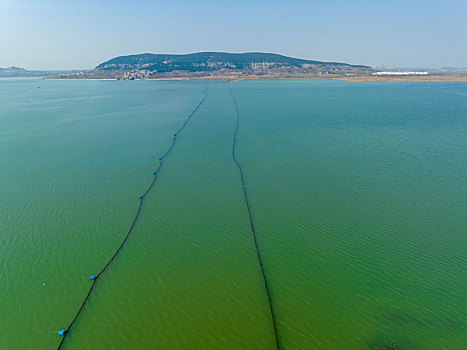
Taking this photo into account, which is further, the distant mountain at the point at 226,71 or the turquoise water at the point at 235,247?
the distant mountain at the point at 226,71

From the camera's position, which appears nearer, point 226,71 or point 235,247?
point 235,247

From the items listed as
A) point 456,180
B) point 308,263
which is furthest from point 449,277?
point 456,180

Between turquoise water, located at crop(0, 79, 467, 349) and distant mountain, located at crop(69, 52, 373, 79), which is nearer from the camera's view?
turquoise water, located at crop(0, 79, 467, 349)

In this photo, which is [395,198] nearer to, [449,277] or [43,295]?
[449,277]

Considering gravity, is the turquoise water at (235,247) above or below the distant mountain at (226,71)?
below

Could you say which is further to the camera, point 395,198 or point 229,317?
point 395,198

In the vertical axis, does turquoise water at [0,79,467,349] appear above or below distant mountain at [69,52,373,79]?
below

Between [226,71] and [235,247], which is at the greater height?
[226,71]

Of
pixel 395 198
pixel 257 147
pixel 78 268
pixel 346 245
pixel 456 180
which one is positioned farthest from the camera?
pixel 257 147
